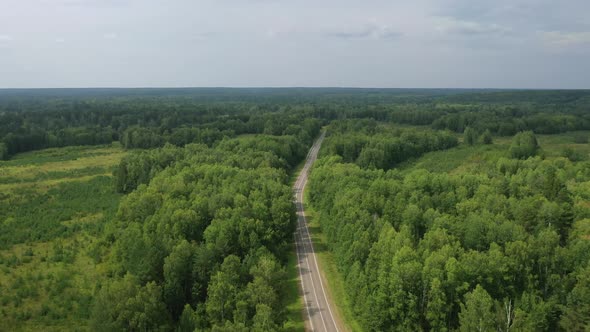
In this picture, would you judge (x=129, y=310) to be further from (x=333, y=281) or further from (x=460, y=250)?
(x=460, y=250)

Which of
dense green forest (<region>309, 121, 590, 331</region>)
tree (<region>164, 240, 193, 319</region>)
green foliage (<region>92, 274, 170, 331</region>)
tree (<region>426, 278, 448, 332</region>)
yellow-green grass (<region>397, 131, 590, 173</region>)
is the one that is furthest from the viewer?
yellow-green grass (<region>397, 131, 590, 173</region>)

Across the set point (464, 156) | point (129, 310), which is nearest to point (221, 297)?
point (129, 310)

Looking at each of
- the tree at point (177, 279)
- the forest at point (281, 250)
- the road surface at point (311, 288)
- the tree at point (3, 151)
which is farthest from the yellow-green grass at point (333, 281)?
the tree at point (3, 151)

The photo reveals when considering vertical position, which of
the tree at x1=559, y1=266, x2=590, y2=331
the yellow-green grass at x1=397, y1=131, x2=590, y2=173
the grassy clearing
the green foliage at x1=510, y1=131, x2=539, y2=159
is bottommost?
the grassy clearing

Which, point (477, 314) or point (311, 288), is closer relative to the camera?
point (477, 314)

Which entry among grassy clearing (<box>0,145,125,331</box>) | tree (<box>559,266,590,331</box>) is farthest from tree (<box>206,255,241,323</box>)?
tree (<box>559,266,590,331</box>)

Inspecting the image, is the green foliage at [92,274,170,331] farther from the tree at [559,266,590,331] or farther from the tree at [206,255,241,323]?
the tree at [559,266,590,331]
